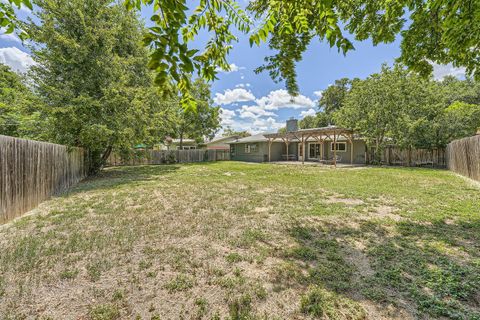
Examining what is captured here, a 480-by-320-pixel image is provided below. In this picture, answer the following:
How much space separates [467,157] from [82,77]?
17.9 metres

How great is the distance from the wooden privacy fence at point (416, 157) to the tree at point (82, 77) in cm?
1850

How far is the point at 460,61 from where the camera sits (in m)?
4.45

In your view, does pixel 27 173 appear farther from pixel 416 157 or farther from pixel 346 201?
pixel 416 157

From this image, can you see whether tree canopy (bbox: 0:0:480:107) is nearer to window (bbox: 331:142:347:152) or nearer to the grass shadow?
the grass shadow

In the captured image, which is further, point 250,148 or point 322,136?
point 250,148

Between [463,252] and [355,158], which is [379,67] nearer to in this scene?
[355,158]

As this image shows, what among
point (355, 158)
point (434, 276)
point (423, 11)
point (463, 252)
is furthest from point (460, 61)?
point (355, 158)

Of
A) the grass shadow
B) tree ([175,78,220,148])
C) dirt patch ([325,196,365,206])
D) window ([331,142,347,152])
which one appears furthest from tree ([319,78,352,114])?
dirt patch ([325,196,365,206])

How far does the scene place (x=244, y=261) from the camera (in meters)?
3.10

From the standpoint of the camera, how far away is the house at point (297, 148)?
19578mm

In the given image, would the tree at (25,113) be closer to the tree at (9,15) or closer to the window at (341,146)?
the tree at (9,15)

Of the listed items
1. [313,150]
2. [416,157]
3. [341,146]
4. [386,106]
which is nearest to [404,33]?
[386,106]

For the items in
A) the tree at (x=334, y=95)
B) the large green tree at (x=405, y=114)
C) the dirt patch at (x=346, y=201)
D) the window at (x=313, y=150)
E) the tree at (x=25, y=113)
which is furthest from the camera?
the tree at (x=334, y=95)

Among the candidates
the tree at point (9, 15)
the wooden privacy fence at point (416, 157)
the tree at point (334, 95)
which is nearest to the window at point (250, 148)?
the wooden privacy fence at point (416, 157)
